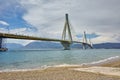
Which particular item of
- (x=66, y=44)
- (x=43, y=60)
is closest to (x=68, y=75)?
(x=43, y=60)

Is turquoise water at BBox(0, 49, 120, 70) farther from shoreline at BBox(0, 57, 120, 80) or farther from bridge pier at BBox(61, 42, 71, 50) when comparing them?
bridge pier at BBox(61, 42, 71, 50)

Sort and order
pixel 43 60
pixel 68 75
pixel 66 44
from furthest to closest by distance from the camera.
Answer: pixel 66 44, pixel 43 60, pixel 68 75

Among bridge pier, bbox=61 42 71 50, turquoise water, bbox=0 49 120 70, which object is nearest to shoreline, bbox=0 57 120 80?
turquoise water, bbox=0 49 120 70

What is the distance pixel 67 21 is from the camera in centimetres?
9175

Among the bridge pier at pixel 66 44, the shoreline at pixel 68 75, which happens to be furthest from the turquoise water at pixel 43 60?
the bridge pier at pixel 66 44

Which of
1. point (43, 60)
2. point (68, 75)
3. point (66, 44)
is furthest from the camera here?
point (66, 44)

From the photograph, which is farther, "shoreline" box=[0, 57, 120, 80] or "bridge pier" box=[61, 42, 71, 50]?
"bridge pier" box=[61, 42, 71, 50]

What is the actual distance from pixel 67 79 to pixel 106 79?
1.66 m

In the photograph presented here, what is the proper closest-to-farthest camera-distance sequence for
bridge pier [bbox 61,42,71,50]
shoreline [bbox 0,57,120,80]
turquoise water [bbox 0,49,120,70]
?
1. shoreline [bbox 0,57,120,80]
2. turquoise water [bbox 0,49,120,70]
3. bridge pier [bbox 61,42,71,50]

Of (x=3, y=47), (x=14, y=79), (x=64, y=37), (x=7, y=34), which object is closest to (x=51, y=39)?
(x=64, y=37)

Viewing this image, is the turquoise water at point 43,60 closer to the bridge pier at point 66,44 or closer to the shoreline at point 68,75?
the shoreline at point 68,75

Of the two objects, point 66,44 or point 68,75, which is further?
point 66,44

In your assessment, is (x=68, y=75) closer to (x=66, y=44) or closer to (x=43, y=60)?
(x=43, y=60)

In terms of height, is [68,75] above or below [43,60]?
above
